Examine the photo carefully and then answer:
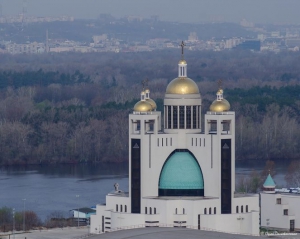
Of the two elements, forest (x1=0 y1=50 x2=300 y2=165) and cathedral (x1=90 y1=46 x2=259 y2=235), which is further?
forest (x1=0 y1=50 x2=300 y2=165)

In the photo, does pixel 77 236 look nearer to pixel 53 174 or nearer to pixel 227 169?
pixel 227 169

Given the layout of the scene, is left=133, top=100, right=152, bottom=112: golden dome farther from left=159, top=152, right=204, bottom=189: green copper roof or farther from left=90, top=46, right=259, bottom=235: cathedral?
left=159, top=152, right=204, bottom=189: green copper roof

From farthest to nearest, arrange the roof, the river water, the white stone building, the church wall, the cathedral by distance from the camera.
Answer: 1. the river water
2. the roof
3. the white stone building
4. the cathedral
5. the church wall

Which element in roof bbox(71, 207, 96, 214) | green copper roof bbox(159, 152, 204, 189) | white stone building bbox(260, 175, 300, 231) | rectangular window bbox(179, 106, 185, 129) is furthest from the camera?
roof bbox(71, 207, 96, 214)

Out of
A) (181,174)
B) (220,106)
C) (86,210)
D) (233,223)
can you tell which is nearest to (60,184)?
(86,210)

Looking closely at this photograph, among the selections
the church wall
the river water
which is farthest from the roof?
the church wall

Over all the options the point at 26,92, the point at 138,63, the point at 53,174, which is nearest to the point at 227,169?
the point at 53,174

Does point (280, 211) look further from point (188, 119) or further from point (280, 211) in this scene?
point (188, 119)
